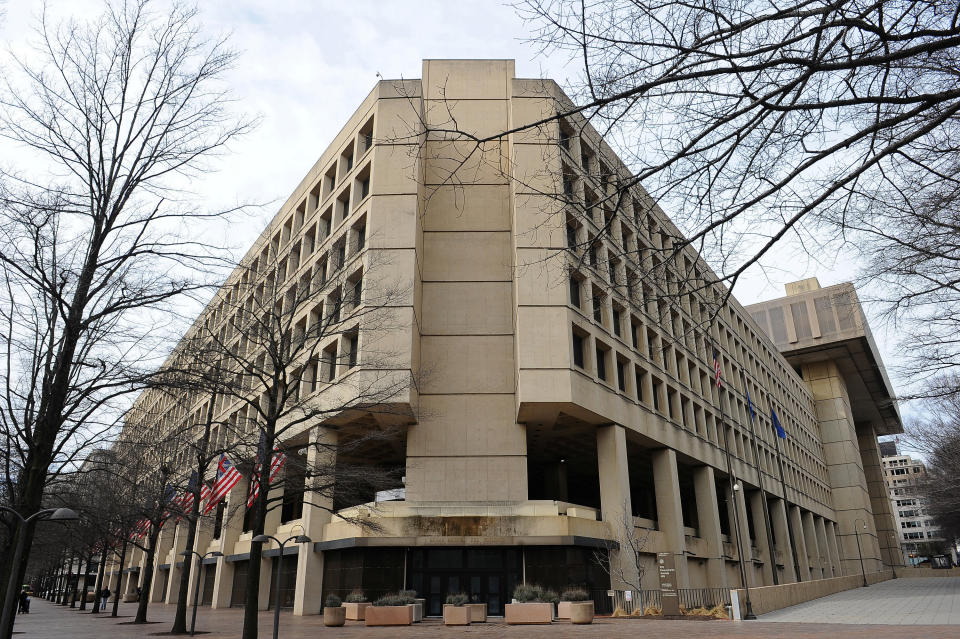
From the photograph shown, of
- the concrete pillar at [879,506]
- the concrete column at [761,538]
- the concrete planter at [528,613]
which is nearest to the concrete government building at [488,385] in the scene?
the concrete column at [761,538]

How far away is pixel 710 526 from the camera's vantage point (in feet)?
123

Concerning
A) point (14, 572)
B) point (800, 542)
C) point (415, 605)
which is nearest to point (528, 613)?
point (415, 605)

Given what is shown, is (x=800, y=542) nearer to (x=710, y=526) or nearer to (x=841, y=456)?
(x=710, y=526)

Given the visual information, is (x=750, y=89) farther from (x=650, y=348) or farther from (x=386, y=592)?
(x=650, y=348)

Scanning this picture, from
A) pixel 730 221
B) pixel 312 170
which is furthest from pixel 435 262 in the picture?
pixel 730 221

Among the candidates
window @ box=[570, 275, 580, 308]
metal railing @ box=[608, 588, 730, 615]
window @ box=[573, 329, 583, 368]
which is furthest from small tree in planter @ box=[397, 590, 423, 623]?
window @ box=[570, 275, 580, 308]

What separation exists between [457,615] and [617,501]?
10.8 metres

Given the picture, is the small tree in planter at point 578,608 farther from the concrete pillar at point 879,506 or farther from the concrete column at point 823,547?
the concrete pillar at point 879,506

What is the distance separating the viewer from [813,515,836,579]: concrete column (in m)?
64.3

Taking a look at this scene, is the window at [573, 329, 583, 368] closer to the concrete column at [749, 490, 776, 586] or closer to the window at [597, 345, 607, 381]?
the window at [597, 345, 607, 381]

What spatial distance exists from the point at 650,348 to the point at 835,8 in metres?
33.1

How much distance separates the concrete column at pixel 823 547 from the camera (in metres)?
64.3

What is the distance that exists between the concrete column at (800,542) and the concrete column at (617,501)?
3565cm

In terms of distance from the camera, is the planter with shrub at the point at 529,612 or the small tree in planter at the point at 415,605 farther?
the small tree in planter at the point at 415,605
